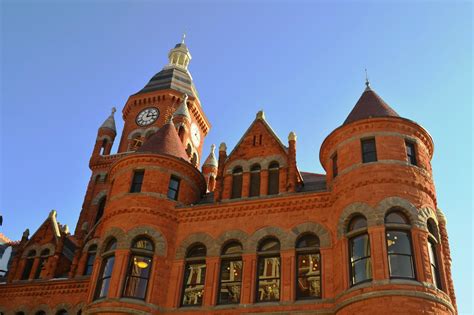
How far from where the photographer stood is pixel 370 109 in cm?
2381

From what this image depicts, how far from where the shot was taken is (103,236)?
24.6m

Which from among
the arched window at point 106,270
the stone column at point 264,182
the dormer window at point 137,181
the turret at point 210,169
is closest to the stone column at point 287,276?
the stone column at point 264,182

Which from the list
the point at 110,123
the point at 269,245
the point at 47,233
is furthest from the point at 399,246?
the point at 110,123

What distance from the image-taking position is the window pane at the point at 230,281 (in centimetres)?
2188

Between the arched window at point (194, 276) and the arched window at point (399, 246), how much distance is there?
8.08m

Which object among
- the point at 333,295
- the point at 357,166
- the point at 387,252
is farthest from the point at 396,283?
the point at 357,166

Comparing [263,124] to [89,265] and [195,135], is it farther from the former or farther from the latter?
[195,135]

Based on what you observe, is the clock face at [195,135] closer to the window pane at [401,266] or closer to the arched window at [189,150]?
the arched window at [189,150]

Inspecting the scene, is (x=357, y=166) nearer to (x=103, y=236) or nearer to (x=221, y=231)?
(x=221, y=231)

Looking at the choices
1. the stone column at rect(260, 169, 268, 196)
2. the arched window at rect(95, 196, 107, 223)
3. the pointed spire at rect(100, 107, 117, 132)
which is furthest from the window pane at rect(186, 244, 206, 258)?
the pointed spire at rect(100, 107, 117, 132)

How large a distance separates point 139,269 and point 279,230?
6.41 metres

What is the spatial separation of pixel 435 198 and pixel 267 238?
7344 mm

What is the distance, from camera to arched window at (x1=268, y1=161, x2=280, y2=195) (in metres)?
24.4

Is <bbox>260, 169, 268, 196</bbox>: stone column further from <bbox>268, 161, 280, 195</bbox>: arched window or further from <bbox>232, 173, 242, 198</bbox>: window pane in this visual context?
<bbox>232, 173, 242, 198</bbox>: window pane
